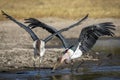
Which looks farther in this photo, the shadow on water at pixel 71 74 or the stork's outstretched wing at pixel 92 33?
the stork's outstretched wing at pixel 92 33

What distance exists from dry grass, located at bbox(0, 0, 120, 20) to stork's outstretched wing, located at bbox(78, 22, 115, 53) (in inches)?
858

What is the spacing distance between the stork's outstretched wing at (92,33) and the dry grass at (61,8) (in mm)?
21788

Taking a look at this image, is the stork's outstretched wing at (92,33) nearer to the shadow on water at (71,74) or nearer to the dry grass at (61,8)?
the shadow on water at (71,74)

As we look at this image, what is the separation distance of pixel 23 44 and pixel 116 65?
417 inches

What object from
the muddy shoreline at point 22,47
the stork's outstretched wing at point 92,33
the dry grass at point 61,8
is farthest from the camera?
the dry grass at point 61,8

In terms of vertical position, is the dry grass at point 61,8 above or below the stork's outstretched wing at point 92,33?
above

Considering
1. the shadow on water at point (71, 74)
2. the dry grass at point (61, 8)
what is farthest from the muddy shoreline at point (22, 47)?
the dry grass at point (61, 8)

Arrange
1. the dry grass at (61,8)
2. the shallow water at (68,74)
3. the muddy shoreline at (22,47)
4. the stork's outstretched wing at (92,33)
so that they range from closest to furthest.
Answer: the shallow water at (68,74) → the stork's outstretched wing at (92,33) → the muddy shoreline at (22,47) → the dry grass at (61,8)

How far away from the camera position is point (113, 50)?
26.4 metres

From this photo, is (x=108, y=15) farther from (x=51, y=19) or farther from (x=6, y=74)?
(x=6, y=74)

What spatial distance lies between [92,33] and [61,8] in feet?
82.3

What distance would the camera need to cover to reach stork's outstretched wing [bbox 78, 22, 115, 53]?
701 inches

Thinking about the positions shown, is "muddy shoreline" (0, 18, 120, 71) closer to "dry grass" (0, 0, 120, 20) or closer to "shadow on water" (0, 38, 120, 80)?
"shadow on water" (0, 38, 120, 80)

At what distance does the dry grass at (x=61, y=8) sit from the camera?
41.5 m
